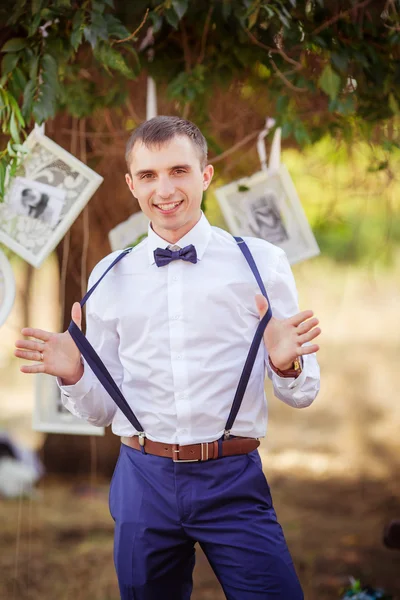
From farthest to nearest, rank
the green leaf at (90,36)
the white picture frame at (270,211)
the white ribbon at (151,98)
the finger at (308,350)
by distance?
1. the white ribbon at (151,98)
2. the white picture frame at (270,211)
3. the green leaf at (90,36)
4. the finger at (308,350)

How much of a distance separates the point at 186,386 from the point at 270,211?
1.02 meters

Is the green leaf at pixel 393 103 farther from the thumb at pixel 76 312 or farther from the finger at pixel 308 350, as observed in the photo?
the thumb at pixel 76 312

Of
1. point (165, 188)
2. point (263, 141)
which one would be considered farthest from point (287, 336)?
point (263, 141)

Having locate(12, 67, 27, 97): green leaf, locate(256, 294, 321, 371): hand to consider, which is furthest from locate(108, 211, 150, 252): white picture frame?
locate(256, 294, 321, 371): hand

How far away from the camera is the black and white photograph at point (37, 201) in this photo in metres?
2.70

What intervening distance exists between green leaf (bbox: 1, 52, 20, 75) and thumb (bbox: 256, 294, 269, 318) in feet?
4.05

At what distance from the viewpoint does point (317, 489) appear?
4340mm

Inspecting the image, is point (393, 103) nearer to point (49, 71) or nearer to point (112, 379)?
point (49, 71)

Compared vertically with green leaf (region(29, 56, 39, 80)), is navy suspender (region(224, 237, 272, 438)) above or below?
below

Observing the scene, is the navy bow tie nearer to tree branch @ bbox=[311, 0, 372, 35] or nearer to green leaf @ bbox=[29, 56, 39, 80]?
green leaf @ bbox=[29, 56, 39, 80]

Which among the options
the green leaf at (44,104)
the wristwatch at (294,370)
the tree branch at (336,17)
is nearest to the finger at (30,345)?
the wristwatch at (294,370)

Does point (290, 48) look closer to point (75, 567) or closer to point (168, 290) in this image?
point (168, 290)

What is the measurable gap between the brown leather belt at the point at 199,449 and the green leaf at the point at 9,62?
1.28 metres

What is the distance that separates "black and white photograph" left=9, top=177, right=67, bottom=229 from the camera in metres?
2.70
